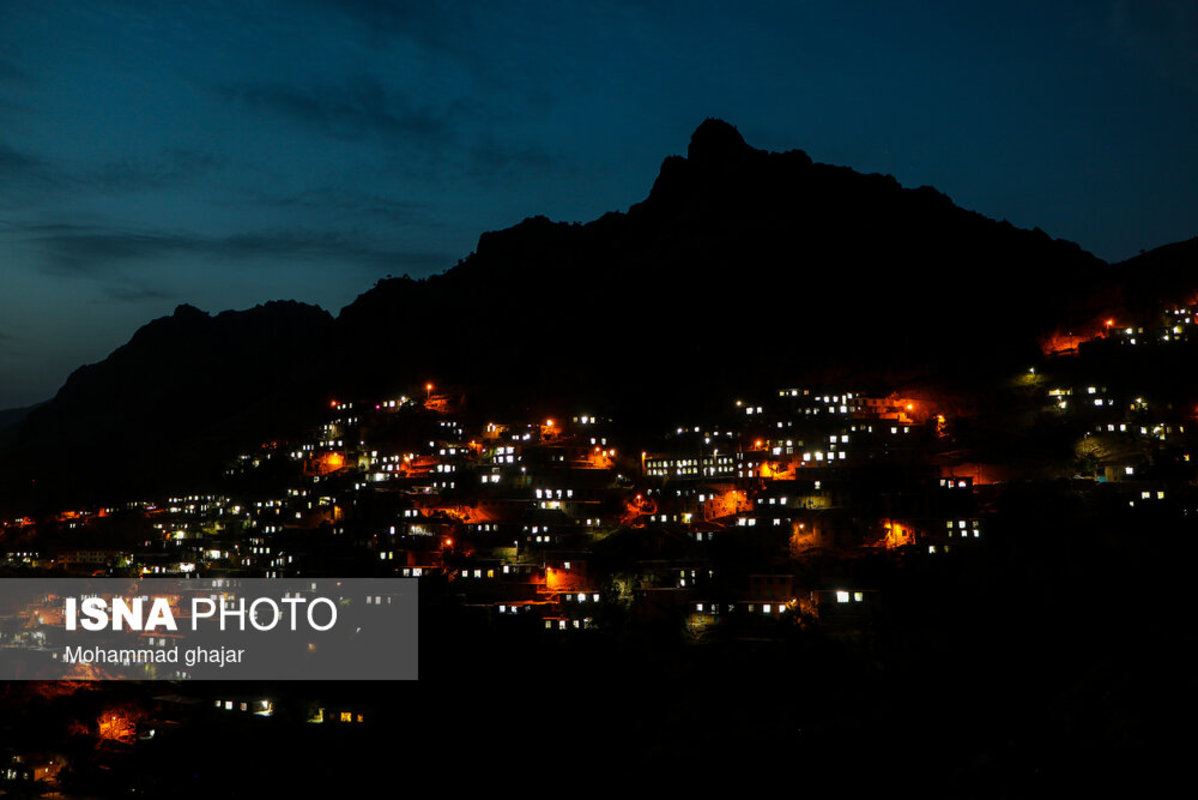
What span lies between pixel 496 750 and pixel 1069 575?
94.6 feet

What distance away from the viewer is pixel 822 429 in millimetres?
57438

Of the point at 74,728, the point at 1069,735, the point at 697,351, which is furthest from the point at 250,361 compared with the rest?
the point at 1069,735

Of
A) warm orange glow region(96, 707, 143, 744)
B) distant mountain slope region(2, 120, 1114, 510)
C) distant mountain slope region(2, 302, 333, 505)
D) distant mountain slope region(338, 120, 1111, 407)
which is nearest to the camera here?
warm orange glow region(96, 707, 143, 744)

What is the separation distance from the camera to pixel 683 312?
87.7 meters

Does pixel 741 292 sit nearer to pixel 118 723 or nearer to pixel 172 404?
pixel 118 723

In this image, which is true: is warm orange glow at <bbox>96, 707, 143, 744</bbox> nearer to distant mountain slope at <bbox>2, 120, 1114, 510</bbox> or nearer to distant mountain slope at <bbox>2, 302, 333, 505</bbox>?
distant mountain slope at <bbox>2, 120, 1114, 510</bbox>

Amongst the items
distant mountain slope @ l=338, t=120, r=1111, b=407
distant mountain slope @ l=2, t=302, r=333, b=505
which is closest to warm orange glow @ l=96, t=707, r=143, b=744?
distant mountain slope @ l=338, t=120, r=1111, b=407

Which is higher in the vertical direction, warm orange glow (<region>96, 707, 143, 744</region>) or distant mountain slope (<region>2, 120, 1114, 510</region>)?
distant mountain slope (<region>2, 120, 1114, 510</region>)

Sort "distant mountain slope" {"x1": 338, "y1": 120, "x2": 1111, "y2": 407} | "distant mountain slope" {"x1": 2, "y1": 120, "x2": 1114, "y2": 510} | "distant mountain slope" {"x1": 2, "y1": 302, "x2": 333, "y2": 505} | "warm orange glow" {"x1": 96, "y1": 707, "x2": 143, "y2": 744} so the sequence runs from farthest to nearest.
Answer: "distant mountain slope" {"x1": 2, "y1": 302, "x2": 333, "y2": 505} → "distant mountain slope" {"x1": 338, "y1": 120, "x2": 1111, "y2": 407} → "distant mountain slope" {"x1": 2, "y1": 120, "x2": 1114, "y2": 510} → "warm orange glow" {"x1": 96, "y1": 707, "x2": 143, "y2": 744}

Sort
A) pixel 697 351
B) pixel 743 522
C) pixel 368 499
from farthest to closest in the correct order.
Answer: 1. pixel 697 351
2. pixel 368 499
3. pixel 743 522

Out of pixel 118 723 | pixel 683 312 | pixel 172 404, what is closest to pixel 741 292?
pixel 683 312

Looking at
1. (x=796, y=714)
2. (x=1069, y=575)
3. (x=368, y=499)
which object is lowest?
(x=796, y=714)

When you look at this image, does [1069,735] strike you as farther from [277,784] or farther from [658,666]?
[277,784]

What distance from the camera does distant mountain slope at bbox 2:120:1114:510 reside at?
78.1m
